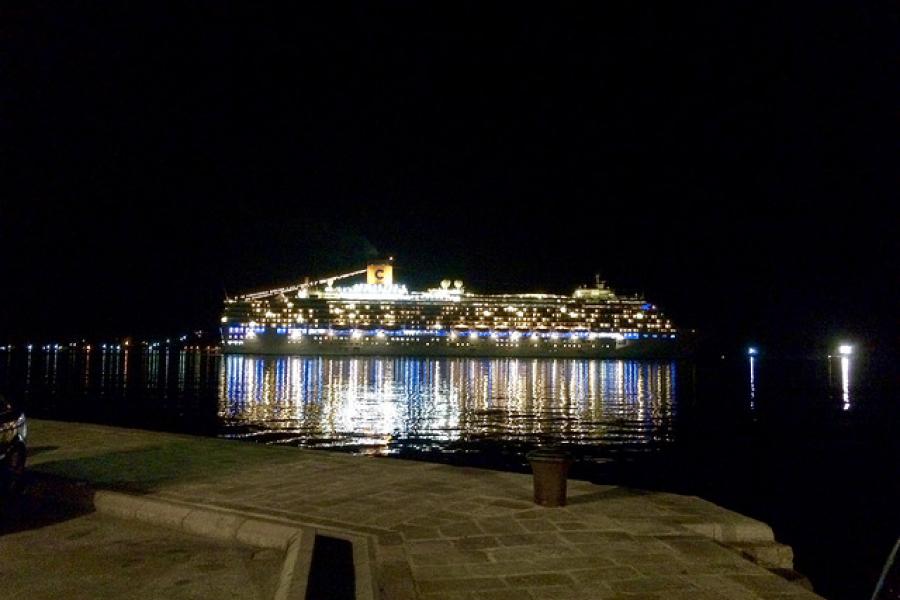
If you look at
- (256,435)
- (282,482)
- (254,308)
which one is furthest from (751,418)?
(254,308)

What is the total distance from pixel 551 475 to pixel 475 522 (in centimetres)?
80

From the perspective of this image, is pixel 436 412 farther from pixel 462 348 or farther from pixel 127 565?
pixel 462 348

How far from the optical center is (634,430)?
733 inches

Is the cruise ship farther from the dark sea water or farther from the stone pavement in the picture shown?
the stone pavement

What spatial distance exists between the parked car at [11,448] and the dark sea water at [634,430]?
801cm

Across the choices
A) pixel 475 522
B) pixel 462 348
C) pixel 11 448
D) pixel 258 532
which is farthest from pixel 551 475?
pixel 462 348

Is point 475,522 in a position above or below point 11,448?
below

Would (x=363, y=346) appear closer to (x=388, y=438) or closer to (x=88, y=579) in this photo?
(x=388, y=438)

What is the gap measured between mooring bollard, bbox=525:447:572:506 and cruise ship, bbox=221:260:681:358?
230 ft

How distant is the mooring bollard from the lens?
5289mm

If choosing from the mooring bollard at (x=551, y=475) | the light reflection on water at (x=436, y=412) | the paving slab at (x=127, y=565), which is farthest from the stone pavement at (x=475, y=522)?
the light reflection on water at (x=436, y=412)

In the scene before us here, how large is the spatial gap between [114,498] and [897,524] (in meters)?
10.4

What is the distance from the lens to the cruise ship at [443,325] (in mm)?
75875

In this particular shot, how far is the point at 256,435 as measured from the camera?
16.5 m
